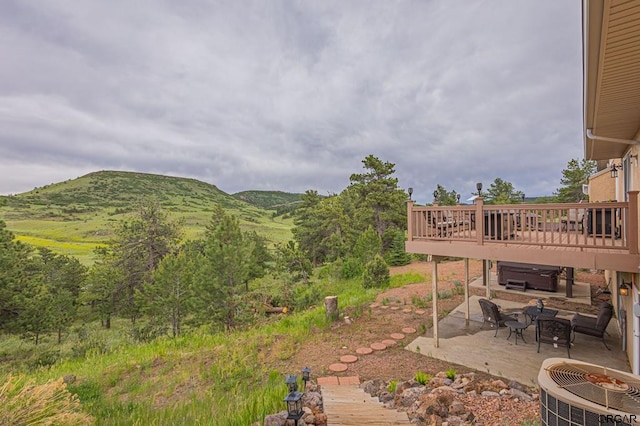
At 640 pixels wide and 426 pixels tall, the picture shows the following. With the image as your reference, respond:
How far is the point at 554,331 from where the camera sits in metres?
6.20

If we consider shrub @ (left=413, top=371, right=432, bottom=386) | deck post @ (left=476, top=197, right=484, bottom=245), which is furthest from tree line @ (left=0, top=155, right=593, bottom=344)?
shrub @ (left=413, top=371, right=432, bottom=386)

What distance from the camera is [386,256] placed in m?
20.8

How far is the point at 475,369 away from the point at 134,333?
15.0 meters

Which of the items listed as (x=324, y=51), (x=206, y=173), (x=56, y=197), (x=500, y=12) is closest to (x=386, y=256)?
(x=324, y=51)

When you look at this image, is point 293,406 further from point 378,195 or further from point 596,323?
point 378,195

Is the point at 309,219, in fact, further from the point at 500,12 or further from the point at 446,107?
the point at 500,12

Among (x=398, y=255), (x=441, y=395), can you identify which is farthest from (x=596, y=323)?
(x=398, y=255)

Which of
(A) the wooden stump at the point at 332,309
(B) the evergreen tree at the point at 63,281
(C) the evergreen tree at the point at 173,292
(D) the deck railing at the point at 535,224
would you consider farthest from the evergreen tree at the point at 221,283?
(B) the evergreen tree at the point at 63,281

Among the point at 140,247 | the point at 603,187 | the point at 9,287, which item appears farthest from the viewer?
the point at 140,247

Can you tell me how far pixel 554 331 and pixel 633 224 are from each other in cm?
305

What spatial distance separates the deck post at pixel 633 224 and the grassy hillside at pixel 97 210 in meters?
28.0

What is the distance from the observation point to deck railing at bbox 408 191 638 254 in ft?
15.0

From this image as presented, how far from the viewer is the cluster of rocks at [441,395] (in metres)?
3.60

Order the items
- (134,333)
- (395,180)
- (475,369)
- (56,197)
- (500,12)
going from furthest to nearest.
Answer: (56,197)
(395,180)
(134,333)
(500,12)
(475,369)
